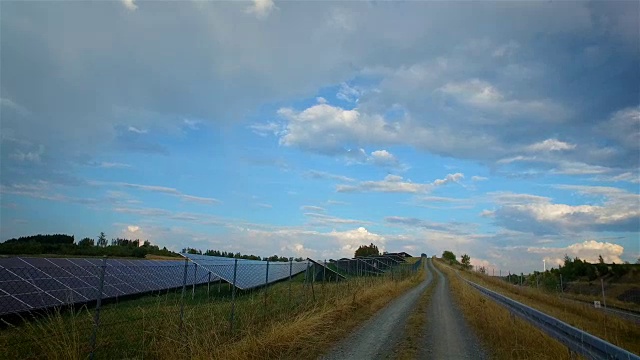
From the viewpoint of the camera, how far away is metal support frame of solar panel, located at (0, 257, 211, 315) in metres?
12.4

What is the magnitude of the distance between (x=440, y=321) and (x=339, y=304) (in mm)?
3799

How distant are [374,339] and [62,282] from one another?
12.7 meters

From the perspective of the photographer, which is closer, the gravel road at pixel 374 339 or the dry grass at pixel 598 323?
the gravel road at pixel 374 339

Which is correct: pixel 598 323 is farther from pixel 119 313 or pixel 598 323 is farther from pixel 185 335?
pixel 119 313

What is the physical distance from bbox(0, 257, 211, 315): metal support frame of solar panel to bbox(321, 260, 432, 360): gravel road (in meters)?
5.73

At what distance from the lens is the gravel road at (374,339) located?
911cm

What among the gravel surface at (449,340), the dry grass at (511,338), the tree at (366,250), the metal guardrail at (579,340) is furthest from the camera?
the tree at (366,250)

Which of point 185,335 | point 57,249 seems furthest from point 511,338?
point 57,249

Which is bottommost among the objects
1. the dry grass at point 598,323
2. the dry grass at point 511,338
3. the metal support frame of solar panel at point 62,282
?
the dry grass at point 598,323

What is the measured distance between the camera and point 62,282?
618 inches

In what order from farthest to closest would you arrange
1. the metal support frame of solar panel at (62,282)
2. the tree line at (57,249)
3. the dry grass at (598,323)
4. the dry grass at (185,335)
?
the tree line at (57,249) → the dry grass at (598,323) → the metal support frame of solar panel at (62,282) → the dry grass at (185,335)

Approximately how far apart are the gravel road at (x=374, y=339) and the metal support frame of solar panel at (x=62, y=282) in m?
5.73

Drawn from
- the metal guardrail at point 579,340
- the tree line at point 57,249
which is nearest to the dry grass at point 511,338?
the metal guardrail at point 579,340

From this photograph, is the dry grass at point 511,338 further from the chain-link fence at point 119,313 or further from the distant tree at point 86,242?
the distant tree at point 86,242
